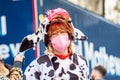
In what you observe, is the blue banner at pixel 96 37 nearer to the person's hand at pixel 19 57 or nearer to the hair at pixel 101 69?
the hair at pixel 101 69

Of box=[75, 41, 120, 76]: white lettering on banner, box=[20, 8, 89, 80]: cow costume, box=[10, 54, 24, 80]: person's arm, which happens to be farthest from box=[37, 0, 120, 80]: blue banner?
box=[20, 8, 89, 80]: cow costume

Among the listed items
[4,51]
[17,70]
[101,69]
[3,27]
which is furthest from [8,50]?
[101,69]

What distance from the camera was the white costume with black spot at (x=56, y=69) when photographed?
1.66 meters

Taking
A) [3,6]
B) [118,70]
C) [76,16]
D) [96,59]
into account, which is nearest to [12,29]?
[3,6]

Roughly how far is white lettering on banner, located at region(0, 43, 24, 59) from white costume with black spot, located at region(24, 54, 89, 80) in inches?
30.8

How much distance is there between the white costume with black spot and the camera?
166 centimetres

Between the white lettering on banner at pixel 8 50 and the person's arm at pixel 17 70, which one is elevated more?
the white lettering on banner at pixel 8 50

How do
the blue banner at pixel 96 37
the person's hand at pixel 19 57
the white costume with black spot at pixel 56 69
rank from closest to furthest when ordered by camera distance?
the white costume with black spot at pixel 56 69, the person's hand at pixel 19 57, the blue banner at pixel 96 37

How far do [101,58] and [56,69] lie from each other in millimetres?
1492

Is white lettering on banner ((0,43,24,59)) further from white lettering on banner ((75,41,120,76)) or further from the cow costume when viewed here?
the cow costume

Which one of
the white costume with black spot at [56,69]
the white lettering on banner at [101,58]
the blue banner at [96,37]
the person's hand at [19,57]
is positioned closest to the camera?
the white costume with black spot at [56,69]

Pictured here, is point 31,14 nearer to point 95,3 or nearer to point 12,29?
point 12,29

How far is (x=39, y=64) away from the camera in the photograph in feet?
5.51

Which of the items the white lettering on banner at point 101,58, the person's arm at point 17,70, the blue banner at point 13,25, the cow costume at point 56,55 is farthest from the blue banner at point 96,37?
the cow costume at point 56,55
